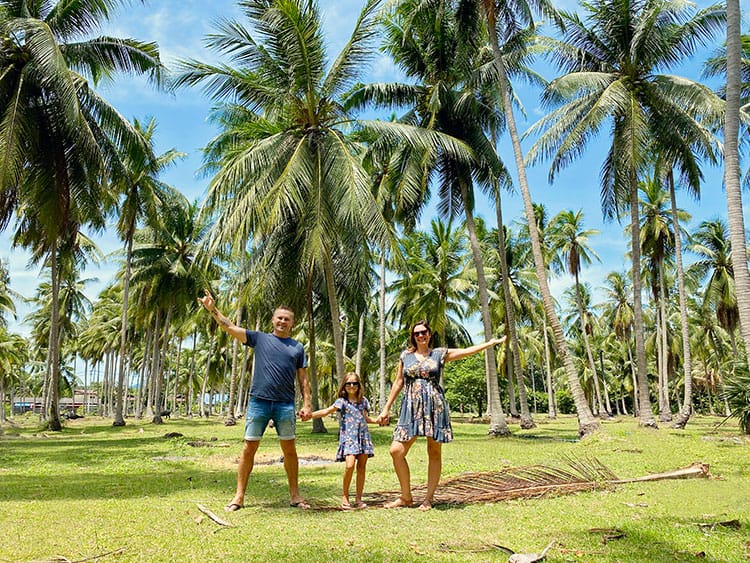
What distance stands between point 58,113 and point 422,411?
13416 mm

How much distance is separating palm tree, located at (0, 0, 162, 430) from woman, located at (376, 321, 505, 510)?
Result: 10402 mm

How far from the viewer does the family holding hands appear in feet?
18.7

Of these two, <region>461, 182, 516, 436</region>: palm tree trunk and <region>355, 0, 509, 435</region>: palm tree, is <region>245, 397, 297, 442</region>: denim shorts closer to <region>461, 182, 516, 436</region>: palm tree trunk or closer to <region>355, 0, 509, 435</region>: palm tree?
<region>461, 182, 516, 436</region>: palm tree trunk

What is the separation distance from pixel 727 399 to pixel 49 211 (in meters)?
18.3

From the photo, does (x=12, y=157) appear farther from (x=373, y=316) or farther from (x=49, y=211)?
(x=373, y=316)

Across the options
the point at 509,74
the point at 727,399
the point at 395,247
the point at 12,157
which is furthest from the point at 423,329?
the point at 509,74

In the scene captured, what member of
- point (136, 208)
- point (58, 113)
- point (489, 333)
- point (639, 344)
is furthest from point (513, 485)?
point (136, 208)

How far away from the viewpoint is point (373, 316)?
38.0 meters

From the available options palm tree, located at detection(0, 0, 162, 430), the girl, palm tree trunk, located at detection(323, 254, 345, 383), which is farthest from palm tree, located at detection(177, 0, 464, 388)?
the girl

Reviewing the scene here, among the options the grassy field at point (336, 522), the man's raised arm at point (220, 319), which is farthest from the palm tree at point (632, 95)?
the man's raised arm at point (220, 319)

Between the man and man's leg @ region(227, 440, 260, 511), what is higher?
the man

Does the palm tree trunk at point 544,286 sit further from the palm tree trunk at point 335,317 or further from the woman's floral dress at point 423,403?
the woman's floral dress at point 423,403

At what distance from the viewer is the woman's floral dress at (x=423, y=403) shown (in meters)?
5.69

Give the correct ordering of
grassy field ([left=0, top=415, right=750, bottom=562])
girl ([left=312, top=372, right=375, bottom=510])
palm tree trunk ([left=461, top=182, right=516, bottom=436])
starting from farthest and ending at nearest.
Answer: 1. palm tree trunk ([left=461, top=182, right=516, bottom=436])
2. girl ([left=312, top=372, right=375, bottom=510])
3. grassy field ([left=0, top=415, right=750, bottom=562])
